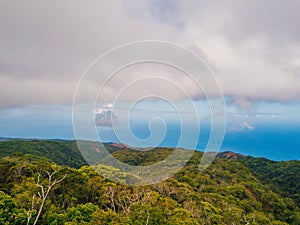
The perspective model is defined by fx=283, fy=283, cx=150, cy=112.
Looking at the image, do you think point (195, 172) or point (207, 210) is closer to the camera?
point (207, 210)

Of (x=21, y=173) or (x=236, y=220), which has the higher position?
(x=21, y=173)

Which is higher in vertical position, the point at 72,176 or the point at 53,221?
the point at 72,176

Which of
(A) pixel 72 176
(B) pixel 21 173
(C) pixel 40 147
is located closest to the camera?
(A) pixel 72 176

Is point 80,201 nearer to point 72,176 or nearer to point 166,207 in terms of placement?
point 72,176

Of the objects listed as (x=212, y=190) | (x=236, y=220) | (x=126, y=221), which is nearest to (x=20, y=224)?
(x=126, y=221)

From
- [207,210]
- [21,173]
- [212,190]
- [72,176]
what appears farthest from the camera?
[212,190]

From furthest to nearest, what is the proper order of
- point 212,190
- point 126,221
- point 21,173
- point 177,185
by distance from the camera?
point 212,190 < point 177,185 < point 21,173 < point 126,221

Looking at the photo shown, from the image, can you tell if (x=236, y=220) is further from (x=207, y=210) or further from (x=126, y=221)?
(x=126, y=221)

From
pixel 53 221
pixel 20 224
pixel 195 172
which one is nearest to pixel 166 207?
pixel 53 221

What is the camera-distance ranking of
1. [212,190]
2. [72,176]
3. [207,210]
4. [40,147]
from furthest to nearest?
[40,147] → [212,190] → [72,176] → [207,210]
